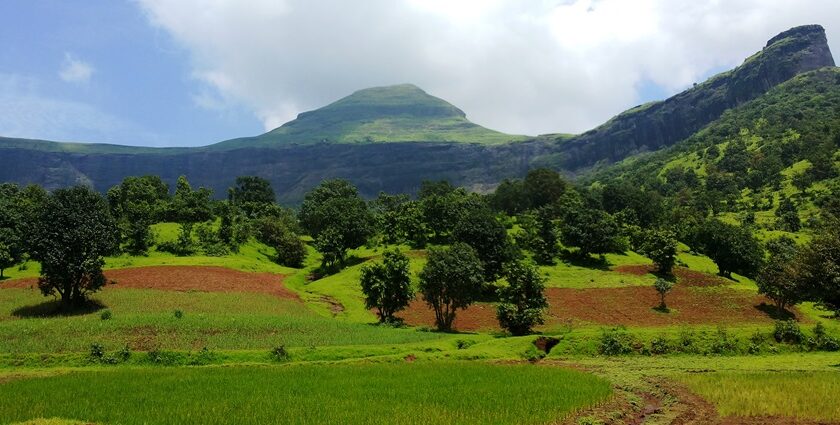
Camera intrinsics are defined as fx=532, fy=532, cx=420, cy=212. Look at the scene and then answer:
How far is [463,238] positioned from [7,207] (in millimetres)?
79962

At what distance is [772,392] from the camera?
24.2 m

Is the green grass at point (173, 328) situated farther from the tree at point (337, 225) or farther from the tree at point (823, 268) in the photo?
the tree at point (337, 225)

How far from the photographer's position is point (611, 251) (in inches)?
3797

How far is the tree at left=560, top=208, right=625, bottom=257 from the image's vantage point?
297 feet

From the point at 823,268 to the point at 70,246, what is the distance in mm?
63583

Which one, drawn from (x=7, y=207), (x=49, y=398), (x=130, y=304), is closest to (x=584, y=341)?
(x=49, y=398)

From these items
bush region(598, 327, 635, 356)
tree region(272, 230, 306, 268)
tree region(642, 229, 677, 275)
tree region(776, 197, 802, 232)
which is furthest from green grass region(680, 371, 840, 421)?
tree region(776, 197, 802, 232)

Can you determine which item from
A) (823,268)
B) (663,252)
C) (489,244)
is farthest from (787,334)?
(663,252)

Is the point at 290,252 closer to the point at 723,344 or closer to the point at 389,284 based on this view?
the point at 389,284

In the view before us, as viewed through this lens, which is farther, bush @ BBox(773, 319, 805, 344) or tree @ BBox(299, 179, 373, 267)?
tree @ BBox(299, 179, 373, 267)

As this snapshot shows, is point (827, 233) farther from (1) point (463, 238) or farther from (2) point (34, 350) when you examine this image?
(2) point (34, 350)

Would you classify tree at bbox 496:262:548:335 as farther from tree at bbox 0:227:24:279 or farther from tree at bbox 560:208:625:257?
tree at bbox 0:227:24:279

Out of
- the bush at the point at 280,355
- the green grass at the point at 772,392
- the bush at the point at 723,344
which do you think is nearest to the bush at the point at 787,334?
the bush at the point at 723,344

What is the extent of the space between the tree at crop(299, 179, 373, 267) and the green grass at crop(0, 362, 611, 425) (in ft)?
Answer: 203
